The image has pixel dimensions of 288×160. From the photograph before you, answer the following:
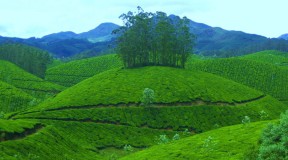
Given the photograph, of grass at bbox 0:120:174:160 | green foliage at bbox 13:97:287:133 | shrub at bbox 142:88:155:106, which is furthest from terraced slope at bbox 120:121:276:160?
shrub at bbox 142:88:155:106

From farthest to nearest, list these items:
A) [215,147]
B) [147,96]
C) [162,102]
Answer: [162,102]
[147,96]
[215,147]

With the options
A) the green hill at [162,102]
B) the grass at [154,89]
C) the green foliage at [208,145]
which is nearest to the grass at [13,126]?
the green hill at [162,102]

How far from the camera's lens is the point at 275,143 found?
154 feet

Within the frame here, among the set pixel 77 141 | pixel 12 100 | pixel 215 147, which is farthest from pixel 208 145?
pixel 12 100

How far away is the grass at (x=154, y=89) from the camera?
158875 millimetres

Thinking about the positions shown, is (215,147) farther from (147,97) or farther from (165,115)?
(147,97)

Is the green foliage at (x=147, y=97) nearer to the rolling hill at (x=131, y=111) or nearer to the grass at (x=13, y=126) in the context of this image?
the rolling hill at (x=131, y=111)

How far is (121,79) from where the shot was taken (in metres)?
179

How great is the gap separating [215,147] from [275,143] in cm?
2454

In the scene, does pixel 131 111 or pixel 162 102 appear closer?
pixel 131 111

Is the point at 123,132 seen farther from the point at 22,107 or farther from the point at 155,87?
the point at 22,107

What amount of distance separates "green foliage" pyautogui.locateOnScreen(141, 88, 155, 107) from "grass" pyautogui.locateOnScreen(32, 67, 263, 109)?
17.4ft

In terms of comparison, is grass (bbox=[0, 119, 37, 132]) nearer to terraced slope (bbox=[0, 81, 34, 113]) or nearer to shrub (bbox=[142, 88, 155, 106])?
shrub (bbox=[142, 88, 155, 106])

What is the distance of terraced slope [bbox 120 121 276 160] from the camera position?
6706 centimetres
